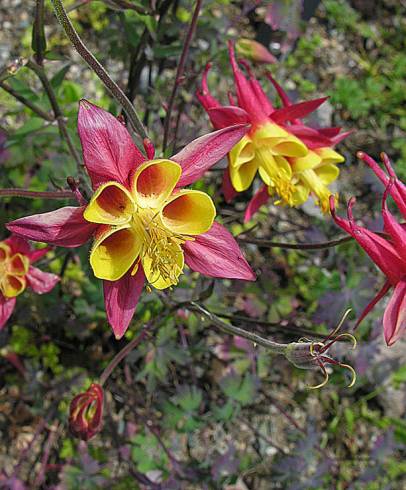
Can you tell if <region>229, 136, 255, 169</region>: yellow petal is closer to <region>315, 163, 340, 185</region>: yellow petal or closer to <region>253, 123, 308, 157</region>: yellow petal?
<region>253, 123, 308, 157</region>: yellow petal

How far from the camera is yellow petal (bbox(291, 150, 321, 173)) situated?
1608 mm

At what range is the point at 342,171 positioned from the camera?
349 centimetres

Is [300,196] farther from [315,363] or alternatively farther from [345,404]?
[345,404]

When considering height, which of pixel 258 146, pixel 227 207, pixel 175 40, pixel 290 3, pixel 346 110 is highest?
pixel 290 3

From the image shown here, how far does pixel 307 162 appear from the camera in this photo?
63.5 inches

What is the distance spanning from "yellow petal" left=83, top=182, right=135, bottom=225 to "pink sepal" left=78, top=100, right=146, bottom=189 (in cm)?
3

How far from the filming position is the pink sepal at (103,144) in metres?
1.10

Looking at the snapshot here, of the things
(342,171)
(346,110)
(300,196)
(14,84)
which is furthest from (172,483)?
(346,110)

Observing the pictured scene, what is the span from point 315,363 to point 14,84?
1.28m

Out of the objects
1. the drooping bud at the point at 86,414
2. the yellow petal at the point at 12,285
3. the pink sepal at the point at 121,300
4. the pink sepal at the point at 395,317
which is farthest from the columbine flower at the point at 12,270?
the pink sepal at the point at 395,317

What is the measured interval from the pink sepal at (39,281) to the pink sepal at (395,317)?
0.86 metres

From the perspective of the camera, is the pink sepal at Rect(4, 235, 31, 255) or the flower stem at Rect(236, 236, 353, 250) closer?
the flower stem at Rect(236, 236, 353, 250)

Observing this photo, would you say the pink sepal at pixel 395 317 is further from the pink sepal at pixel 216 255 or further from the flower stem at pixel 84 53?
the flower stem at pixel 84 53

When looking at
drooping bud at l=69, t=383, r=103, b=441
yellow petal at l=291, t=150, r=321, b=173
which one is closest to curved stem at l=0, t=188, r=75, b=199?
drooping bud at l=69, t=383, r=103, b=441
